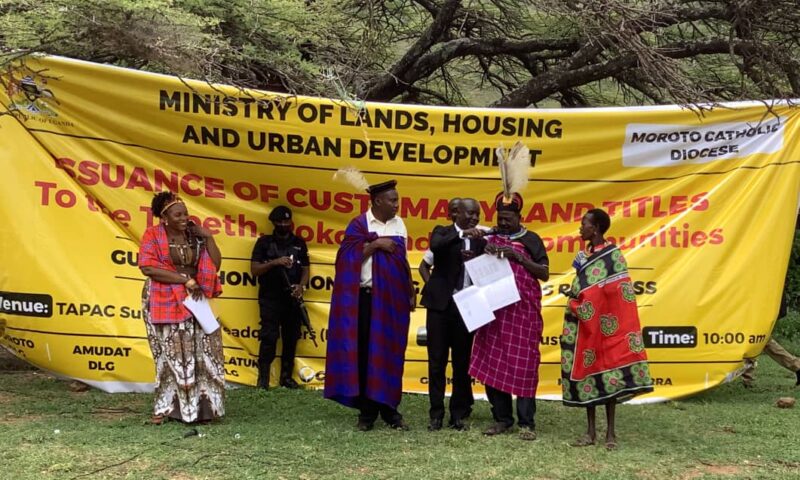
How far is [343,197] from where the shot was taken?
6684 mm

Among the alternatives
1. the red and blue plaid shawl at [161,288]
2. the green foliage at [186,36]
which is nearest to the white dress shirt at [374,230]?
the red and blue plaid shawl at [161,288]

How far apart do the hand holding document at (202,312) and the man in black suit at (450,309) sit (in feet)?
4.87

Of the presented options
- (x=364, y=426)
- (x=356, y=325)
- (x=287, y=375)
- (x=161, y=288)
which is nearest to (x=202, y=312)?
(x=161, y=288)

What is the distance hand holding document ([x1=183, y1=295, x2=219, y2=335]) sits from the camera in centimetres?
523

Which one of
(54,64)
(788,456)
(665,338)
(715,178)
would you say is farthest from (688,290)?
(54,64)

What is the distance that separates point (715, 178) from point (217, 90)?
4239 mm

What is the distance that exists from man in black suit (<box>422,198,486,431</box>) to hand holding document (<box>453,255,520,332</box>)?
11 cm

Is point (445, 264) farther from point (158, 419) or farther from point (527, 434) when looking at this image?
point (158, 419)

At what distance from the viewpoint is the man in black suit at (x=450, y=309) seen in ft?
17.0

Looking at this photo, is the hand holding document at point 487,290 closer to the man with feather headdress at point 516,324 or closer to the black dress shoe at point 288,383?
the man with feather headdress at point 516,324

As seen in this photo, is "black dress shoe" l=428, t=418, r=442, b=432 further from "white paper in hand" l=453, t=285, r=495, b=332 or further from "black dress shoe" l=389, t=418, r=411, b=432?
"white paper in hand" l=453, t=285, r=495, b=332

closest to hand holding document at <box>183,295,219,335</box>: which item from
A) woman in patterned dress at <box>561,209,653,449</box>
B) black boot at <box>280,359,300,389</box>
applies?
black boot at <box>280,359,300,389</box>

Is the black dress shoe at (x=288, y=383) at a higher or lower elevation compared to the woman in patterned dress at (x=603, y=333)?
lower

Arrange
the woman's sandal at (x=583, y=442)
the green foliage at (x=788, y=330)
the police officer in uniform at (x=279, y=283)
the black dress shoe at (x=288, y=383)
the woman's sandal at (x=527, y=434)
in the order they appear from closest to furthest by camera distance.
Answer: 1. the woman's sandal at (x=583, y=442)
2. the woman's sandal at (x=527, y=434)
3. the police officer in uniform at (x=279, y=283)
4. the black dress shoe at (x=288, y=383)
5. the green foliage at (x=788, y=330)
